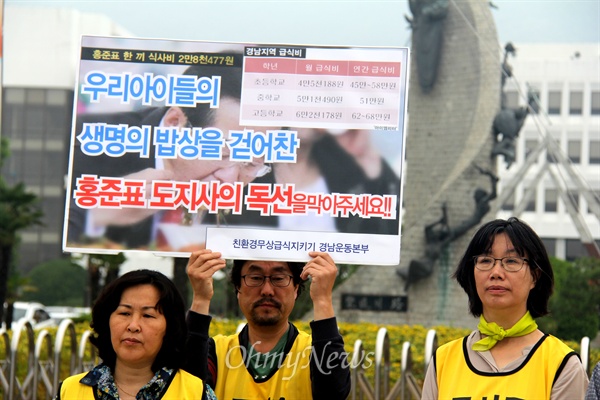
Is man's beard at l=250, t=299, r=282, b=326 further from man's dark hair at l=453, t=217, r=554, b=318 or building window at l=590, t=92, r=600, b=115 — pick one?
building window at l=590, t=92, r=600, b=115

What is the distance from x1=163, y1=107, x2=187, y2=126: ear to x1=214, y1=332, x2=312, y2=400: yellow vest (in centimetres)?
85

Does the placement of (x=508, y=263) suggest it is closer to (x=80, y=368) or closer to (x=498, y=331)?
(x=498, y=331)

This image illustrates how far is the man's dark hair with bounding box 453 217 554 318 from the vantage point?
133 inches

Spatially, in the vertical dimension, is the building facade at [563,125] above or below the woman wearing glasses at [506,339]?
above

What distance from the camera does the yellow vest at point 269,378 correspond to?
3650 mm

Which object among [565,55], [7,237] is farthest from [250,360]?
[565,55]

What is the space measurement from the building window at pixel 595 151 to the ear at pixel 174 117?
48299 millimetres

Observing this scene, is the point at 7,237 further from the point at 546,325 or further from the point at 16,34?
the point at 16,34

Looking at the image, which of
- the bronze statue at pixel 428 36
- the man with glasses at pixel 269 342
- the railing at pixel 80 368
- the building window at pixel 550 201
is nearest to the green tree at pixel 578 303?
the bronze statue at pixel 428 36

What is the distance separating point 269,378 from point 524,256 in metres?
0.94

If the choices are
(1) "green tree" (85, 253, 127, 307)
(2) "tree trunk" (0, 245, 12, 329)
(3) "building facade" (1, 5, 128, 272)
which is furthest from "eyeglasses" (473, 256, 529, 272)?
(3) "building facade" (1, 5, 128, 272)

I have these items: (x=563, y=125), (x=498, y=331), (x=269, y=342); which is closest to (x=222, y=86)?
(x=269, y=342)

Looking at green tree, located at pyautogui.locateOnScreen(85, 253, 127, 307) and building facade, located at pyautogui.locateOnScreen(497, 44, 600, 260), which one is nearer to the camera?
green tree, located at pyautogui.locateOnScreen(85, 253, 127, 307)

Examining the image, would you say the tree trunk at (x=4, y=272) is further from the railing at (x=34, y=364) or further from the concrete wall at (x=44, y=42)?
the concrete wall at (x=44, y=42)
